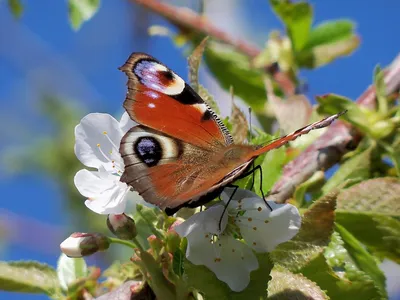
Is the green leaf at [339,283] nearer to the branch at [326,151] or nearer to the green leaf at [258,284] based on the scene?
the green leaf at [258,284]

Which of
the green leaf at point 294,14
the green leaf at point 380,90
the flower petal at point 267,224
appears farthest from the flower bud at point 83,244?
the green leaf at point 294,14

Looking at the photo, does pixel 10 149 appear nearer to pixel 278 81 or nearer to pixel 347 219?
pixel 278 81

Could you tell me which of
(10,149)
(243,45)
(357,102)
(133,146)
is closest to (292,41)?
(243,45)

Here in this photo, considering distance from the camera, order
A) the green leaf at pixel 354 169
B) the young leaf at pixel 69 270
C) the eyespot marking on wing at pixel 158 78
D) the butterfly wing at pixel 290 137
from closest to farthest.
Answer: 1. the butterfly wing at pixel 290 137
2. the eyespot marking on wing at pixel 158 78
3. the young leaf at pixel 69 270
4. the green leaf at pixel 354 169

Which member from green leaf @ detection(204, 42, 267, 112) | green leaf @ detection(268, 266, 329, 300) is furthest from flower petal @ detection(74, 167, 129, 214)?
green leaf @ detection(204, 42, 267, 112)

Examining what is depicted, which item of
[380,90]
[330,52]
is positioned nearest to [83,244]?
[380,90]
